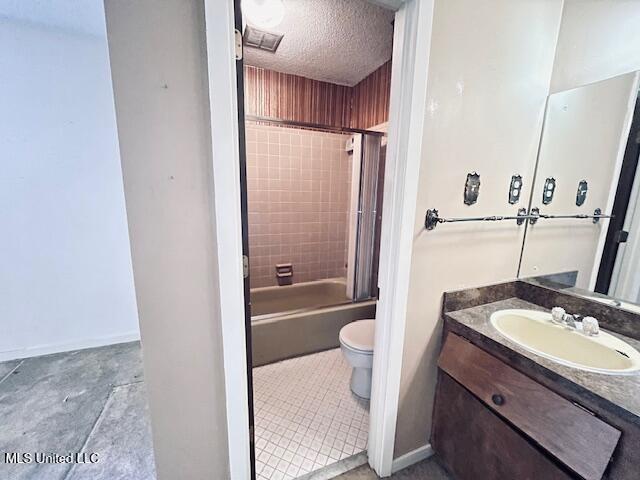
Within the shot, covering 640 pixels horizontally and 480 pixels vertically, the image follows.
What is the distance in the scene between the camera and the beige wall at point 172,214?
682mm

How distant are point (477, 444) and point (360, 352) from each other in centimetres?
71

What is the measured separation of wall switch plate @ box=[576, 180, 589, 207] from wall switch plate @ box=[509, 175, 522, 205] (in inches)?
12.7

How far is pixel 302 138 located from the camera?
293cm

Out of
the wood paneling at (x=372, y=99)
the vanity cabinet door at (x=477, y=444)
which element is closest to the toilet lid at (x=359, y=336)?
the vanity cabinet door at (x=477, y=444)

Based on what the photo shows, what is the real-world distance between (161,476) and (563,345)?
171 cm

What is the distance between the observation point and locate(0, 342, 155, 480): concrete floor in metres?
1.24

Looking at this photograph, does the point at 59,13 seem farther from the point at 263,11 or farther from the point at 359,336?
the point at 359,336

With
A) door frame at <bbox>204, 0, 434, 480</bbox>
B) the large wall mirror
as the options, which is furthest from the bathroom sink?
door frame at <bbox>204, 0, 434, 480</bbox>

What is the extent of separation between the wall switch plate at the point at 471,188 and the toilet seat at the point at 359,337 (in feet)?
3.47

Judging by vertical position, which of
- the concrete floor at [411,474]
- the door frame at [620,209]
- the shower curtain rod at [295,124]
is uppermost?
the shower curtain rod at [295,124]

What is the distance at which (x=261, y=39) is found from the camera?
199 cm

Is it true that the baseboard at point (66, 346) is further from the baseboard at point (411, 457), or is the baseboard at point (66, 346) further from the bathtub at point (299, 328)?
the baseboard at point (411, 457)

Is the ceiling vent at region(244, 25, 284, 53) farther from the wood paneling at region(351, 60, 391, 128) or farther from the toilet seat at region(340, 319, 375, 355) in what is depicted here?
the toilet seat at region(340, 319, 375, 355)

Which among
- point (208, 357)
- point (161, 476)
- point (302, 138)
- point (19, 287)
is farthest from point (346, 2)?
point (19, 287)
